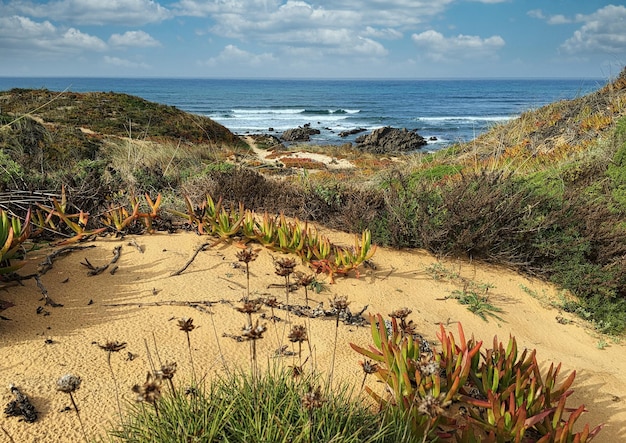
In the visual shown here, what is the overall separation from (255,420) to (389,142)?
3178cm

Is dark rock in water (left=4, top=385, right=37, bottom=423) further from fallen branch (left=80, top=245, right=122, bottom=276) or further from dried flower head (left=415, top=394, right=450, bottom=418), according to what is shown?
dried flower head (left=415, top=394, right=450, bottom=418)

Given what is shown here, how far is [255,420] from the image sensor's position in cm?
206

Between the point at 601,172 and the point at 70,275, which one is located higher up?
the point at 601,172

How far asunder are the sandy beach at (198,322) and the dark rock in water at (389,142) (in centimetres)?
2599

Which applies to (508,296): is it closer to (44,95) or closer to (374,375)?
(374,375)

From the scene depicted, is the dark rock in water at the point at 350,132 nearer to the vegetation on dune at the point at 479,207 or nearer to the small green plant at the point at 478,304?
the vegetation on dune at the point at 479,207

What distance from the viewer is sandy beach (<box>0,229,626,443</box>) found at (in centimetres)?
292

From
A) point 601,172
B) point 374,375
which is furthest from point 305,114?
point 374,375

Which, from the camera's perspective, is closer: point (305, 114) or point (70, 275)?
point (70, 275)

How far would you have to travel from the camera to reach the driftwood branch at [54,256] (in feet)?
13.7

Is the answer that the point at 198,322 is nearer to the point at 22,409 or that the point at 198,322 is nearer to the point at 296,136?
the point at 22,409

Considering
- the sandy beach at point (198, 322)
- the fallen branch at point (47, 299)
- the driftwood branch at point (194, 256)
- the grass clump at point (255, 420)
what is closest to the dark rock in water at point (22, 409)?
the sandy beach at point (198, 322)

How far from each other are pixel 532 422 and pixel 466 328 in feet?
5.99

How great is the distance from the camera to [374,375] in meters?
3.30
